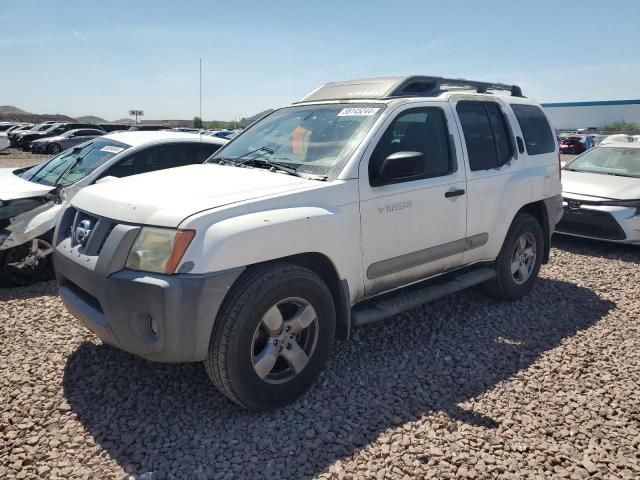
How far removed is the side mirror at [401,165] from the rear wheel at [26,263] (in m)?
3.59

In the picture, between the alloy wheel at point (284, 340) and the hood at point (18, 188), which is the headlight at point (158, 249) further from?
the hood at point (18, 188)

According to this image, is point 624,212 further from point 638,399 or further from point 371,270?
point 371,270

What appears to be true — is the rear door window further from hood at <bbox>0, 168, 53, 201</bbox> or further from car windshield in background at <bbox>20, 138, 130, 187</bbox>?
hood at <bbox>0, 168, 53, 201</bbox>

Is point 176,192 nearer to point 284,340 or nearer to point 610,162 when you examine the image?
point 284,340

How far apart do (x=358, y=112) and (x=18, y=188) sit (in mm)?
3778

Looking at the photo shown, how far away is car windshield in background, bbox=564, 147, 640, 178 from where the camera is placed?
8.05m

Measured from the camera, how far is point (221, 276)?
9.08 feet

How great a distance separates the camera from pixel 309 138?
387cm

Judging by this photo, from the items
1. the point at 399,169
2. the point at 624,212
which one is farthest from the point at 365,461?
the point at 624,212

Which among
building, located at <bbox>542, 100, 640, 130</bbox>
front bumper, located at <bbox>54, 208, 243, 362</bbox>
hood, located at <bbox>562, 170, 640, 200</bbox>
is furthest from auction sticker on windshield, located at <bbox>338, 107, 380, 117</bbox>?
building, located at <bbox>542, 100, 640, 130</bbox>

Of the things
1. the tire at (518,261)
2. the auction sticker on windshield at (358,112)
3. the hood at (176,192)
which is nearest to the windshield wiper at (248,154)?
the hood at (176,192)

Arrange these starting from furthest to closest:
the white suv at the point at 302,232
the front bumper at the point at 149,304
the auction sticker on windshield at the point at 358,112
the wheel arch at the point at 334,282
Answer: the auction sticker on windshield at the point at 358,112
the wheel arch at the point at 334,282
the white suv at the point at 302,232
the front bumper at the point at 149,304

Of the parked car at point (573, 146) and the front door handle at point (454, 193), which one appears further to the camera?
the parked car at point (573, 146)

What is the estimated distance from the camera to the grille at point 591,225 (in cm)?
699
